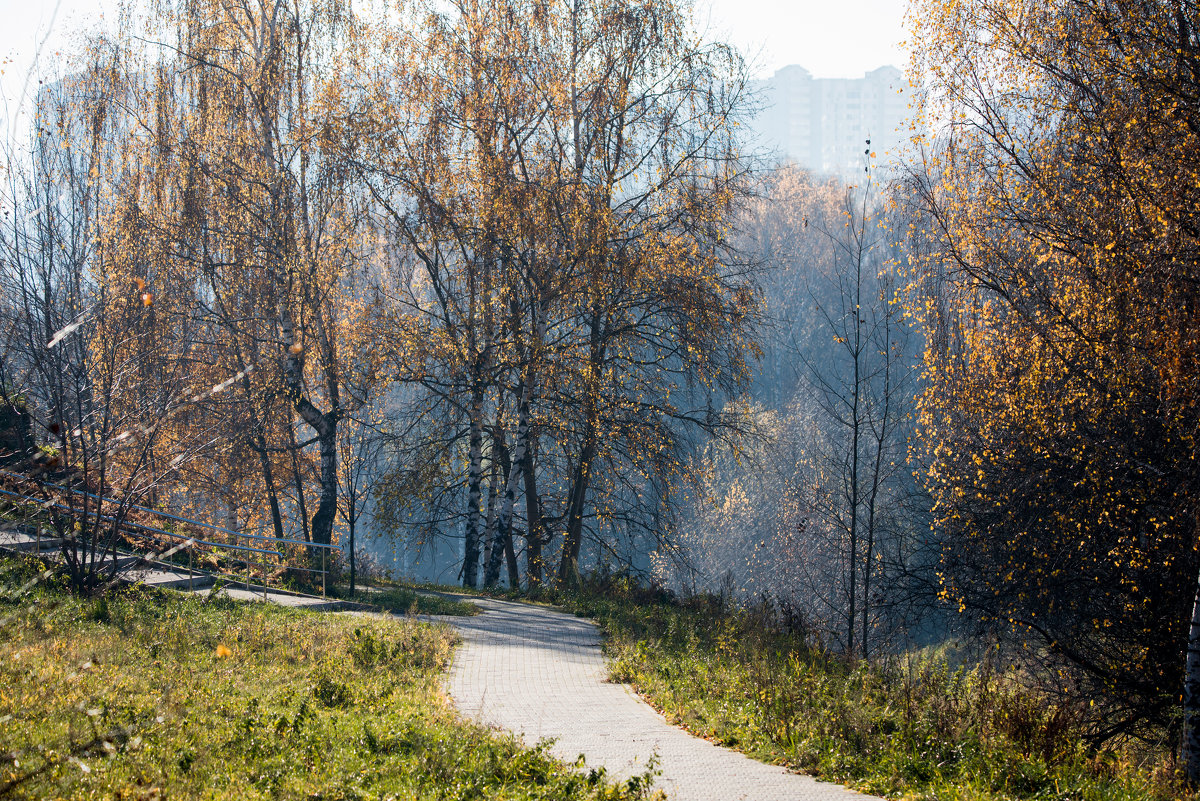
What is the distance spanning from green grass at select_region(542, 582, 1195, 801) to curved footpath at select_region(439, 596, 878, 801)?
0.30 metres

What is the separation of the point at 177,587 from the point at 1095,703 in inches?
502

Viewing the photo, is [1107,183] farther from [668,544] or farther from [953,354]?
[668,544]

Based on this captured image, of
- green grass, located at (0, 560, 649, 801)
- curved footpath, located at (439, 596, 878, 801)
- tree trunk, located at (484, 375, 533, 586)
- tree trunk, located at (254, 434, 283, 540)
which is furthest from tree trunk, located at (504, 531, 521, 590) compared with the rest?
green grass, located at (0, 560, 649, 801)

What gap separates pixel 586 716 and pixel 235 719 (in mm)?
2979

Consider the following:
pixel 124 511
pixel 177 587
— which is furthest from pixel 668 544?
pixel 124 511

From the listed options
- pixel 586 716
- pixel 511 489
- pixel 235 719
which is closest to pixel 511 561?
pixel 511 489

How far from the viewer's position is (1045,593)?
1062 centimetres

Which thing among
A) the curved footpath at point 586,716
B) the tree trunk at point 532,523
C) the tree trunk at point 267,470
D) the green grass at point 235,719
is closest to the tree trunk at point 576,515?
the tree trunk at point 532,523

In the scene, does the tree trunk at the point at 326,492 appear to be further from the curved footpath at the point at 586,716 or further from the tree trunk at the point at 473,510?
the curved footpath at the point at 586,716

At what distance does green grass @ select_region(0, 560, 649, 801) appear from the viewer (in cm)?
520

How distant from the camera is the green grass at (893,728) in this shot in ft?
19.2

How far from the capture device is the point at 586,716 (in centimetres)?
797

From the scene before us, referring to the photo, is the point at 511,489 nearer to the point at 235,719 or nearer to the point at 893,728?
the point at 235,719

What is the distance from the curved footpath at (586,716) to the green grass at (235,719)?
42cm
